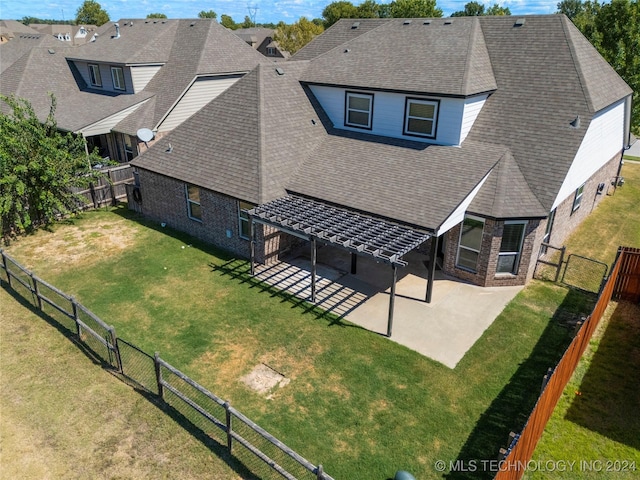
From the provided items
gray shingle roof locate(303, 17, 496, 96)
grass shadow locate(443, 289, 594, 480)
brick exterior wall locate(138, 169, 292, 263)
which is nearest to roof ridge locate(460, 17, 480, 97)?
gray shingle roof locate(303, 17, 496, 96)

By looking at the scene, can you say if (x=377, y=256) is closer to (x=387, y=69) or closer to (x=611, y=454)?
(x=611, y=454)

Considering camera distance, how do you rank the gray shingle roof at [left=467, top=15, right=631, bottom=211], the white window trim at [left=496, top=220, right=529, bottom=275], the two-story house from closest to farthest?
the white window trim at [left=496, top=220, right=529, bottom=275]
the two-story house
the gray shingle roof at [left=467, top=15, right=631, bottom=211]

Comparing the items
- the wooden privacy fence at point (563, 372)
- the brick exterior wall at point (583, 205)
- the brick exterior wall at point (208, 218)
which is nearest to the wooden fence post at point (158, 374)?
the brick exterior wall at point (208, 218)

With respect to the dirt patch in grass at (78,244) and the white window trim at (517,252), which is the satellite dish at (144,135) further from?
the white window trim at (517,252)

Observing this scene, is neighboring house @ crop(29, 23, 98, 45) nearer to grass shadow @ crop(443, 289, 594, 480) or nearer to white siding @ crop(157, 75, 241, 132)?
white siding @ crop(157, 75, 241, 132)

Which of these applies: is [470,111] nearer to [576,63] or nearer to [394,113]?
[394,113]

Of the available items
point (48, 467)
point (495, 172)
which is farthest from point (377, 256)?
point (48, 467)
